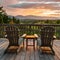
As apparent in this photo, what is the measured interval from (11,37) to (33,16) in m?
4.54

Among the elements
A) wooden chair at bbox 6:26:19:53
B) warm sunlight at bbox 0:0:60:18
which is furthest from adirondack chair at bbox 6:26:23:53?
warm sunlight at bbox 0:0:60:18

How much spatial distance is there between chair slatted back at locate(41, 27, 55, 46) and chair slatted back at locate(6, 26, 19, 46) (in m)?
0.94

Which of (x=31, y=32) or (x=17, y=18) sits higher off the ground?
(x=17, y=18)

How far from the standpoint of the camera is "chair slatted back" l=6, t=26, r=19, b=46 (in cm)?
626

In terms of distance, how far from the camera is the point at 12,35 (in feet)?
20.7

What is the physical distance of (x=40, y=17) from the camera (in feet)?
34.4

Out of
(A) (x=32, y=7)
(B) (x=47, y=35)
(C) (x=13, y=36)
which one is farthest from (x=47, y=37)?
(A) (x=32, y=7)

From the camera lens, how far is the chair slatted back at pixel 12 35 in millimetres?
6262

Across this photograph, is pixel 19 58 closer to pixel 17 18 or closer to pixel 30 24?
pixel 30 24

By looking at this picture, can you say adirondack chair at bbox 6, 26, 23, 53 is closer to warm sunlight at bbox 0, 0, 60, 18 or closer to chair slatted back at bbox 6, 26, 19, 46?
chair slatted back at bbox 6, 26, 19, 46

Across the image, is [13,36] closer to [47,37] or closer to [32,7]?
[47,37]

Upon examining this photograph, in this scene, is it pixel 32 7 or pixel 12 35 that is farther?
pixel 32 7

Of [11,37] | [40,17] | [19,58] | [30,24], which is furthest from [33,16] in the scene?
[19,58]

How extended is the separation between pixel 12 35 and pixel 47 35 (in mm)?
1268
